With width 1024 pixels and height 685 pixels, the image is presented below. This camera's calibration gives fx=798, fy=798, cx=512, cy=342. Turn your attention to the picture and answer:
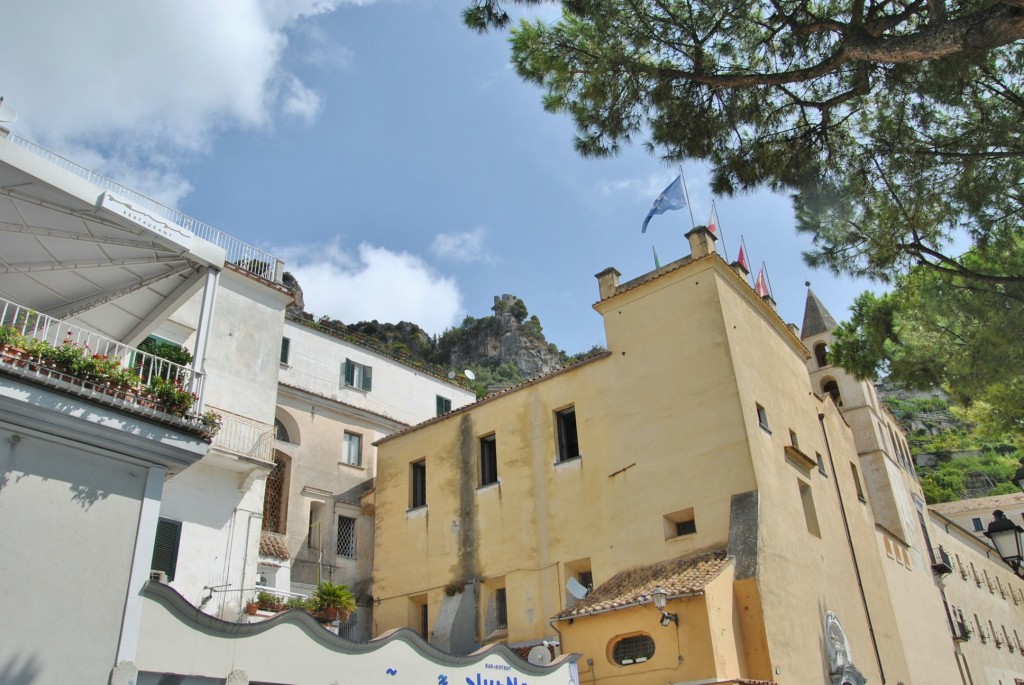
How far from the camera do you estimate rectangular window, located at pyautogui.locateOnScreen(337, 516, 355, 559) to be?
2467 cm

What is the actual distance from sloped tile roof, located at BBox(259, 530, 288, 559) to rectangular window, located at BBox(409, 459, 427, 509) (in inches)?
166

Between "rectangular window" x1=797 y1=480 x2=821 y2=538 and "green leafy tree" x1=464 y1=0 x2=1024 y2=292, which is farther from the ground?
"green leafy tree" x1=464 y1=0 x2=1024 y2=292

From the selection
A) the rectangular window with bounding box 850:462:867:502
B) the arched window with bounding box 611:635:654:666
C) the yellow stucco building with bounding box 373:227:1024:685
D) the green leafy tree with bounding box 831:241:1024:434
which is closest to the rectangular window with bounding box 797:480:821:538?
the yellow stucco building with bounding box 373:227:1024:685

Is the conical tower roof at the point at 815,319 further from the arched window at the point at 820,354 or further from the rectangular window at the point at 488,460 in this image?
the rectangular window at the point at 488,460

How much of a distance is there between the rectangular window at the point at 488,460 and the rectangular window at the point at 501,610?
312 cm

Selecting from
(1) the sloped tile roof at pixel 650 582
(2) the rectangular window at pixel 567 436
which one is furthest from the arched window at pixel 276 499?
(1) the sloped tile roof at pixel 650 582

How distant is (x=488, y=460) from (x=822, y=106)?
14.3 m

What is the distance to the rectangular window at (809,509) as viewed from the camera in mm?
21250

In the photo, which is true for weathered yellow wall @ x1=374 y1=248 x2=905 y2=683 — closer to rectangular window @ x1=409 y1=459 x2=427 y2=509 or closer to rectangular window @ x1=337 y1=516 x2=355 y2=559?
rectangular window @ x1=409 y1=459 x2=427 y2=509

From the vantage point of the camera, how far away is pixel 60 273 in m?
13.5

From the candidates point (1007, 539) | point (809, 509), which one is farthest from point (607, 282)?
point (1007, 539)

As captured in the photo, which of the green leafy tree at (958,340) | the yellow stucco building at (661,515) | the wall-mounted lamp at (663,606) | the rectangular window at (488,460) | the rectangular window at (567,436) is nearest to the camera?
the green leafy tree at (958,340)

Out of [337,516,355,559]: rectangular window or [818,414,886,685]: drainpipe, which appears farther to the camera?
[337,516,355,559]: rectangular window

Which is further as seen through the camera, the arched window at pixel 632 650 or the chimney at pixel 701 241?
the chimney at pixel 701 241
